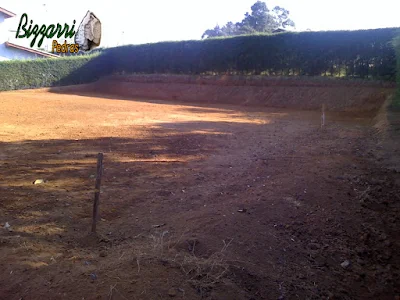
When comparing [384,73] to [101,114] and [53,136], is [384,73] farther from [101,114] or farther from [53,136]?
[53,136]

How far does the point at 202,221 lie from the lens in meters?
5.02

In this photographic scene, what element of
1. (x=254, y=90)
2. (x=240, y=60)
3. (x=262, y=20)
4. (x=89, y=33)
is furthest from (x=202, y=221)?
(x=262, y=20)

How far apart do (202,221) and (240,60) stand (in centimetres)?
2348

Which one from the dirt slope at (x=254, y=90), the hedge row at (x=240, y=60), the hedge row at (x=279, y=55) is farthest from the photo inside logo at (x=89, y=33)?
the dirt slope at (x=254, y=90)

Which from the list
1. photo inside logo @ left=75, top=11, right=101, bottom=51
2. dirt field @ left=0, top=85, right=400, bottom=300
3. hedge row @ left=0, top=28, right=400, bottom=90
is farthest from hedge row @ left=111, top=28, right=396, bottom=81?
dirt field @ left=0, top=85, right=400, bottom=300

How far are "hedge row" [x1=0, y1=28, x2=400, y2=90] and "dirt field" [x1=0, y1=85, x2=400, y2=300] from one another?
39.5ft

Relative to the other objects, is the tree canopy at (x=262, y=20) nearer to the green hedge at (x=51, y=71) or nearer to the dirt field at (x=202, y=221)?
the green hedge at (x=51, y=71)

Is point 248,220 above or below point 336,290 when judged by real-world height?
above

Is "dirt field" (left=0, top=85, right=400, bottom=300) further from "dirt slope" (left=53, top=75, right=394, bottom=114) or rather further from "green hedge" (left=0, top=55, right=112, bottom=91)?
"green hedge" (left=0, top=55, right=112, bottom=91)

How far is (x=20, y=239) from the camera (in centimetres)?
447

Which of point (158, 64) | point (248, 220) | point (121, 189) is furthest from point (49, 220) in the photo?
point (158, 64)

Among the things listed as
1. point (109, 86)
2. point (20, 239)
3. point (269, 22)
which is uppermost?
point (269, 22)

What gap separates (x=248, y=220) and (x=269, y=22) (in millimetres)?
48603

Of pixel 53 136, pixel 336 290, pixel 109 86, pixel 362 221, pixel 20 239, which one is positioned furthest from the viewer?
pixel 109 86
